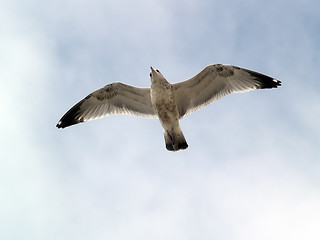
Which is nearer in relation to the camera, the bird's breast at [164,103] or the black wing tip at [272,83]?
the bird's breast at [164,103]

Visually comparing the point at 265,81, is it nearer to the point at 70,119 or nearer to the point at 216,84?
the point at 216,84

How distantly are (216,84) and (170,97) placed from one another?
4.26 feet

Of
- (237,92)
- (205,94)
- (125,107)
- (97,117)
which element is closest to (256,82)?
(237,92)

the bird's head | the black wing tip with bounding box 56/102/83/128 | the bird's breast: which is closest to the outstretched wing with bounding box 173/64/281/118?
the bird's breast

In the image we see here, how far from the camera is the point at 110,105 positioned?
41.4 ft

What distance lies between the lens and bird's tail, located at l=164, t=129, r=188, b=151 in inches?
468

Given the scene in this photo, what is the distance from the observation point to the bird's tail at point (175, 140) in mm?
11891

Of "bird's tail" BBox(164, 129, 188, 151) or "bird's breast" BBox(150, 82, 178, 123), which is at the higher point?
"bird's breast" BBox(150, 82, 178, 123)

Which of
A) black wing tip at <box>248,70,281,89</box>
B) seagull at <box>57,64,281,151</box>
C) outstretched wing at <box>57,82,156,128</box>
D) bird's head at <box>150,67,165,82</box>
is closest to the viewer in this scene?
bird's head at <box>150,67,165,82</box>

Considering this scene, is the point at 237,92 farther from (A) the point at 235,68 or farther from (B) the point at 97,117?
(B) the point at 97,117

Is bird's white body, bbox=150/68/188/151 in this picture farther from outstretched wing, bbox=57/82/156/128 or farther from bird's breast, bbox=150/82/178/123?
outstretched wing, bbox=57/82/156/128

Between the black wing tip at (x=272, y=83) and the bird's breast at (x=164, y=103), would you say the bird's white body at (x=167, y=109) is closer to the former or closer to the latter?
the bird's breast at (x=164, y=103)

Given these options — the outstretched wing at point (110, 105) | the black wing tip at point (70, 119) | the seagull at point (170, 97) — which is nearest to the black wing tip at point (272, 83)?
the seagull at point (170, 97)

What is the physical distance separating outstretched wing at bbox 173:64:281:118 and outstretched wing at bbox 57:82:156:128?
97cm
